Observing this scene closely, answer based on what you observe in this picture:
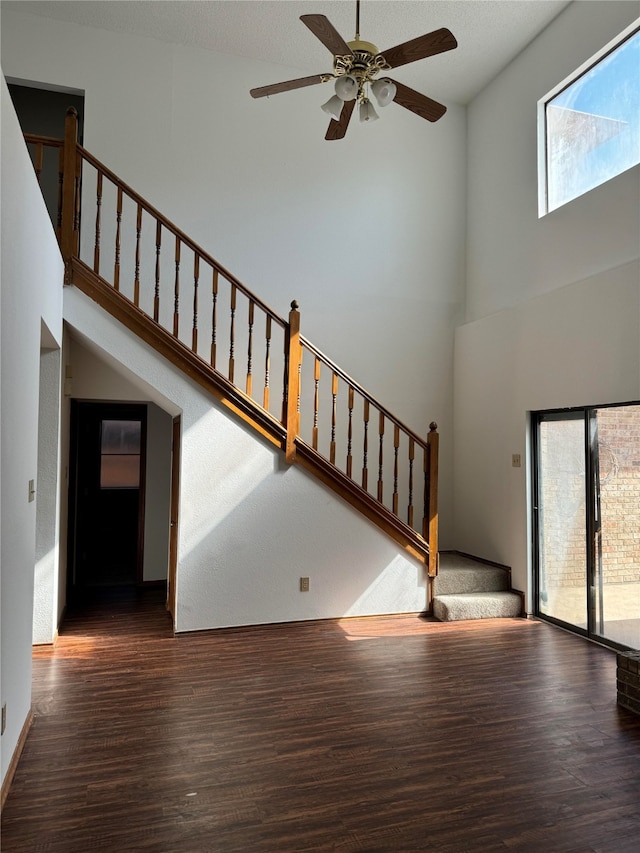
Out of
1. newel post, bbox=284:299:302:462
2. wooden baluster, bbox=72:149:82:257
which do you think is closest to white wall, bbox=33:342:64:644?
wooden baluster, bbox=72:149:82:257

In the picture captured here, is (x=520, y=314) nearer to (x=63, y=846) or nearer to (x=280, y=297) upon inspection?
(x=280, y=297)

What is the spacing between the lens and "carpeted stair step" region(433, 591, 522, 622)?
17.9ft

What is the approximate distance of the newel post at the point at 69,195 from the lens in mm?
4633

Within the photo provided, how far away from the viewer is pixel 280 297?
6523 mm

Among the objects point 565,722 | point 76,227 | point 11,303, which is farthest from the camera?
point 76,227

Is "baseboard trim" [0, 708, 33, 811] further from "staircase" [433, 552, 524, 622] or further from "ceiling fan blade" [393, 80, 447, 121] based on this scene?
"ceiling fan blade" [393, 80, 447, 121]

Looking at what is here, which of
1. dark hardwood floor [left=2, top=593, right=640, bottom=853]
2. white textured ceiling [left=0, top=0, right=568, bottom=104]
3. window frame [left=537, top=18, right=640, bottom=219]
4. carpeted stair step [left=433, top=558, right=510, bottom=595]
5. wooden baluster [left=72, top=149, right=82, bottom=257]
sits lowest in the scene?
dark hardwood floor [left=2, top=593, right=640, bottom=853]

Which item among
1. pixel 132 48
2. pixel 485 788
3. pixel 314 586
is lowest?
pixel 485 788

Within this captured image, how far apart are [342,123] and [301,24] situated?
7.78ft

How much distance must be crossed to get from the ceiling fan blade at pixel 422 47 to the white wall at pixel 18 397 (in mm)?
2239

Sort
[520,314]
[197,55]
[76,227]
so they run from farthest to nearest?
[197,55], [520,314], [76,227]

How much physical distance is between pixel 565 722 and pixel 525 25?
6.29 m

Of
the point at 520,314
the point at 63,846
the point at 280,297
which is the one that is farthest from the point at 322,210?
the point at 63,846

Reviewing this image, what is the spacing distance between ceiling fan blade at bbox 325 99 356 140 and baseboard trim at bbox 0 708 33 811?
435 cm
